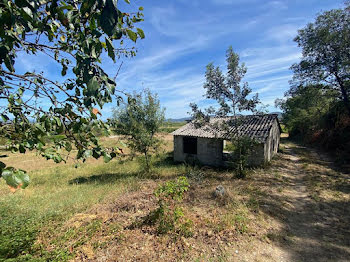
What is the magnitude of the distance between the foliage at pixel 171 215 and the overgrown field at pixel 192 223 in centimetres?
15

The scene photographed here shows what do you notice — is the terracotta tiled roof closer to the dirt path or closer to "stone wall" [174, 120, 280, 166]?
"stone wall" [174, 120, 280, 166]

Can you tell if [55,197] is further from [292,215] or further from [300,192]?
[300,192]

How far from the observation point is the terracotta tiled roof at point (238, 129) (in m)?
9.79

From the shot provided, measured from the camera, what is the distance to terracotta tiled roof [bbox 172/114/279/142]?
32.1 ft

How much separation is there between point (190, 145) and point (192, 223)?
9.28 metres

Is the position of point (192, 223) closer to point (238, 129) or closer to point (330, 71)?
point (238, 129)

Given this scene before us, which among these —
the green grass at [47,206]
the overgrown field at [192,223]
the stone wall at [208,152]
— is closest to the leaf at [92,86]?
the overgrown field at [192,223]

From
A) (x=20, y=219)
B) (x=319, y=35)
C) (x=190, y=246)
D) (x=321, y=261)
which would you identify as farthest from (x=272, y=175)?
(x=20, y=219)

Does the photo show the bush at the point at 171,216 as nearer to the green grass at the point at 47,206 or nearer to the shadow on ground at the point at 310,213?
the green grass at the point at 47,206

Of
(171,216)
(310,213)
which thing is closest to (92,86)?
(171,216)

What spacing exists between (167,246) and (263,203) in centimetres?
446

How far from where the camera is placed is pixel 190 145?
14008mm

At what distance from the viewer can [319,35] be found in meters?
11.8

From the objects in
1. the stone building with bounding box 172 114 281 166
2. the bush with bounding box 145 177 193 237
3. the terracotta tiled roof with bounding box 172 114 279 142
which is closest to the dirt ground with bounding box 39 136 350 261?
the bush with bounding box 145 177 193 237
